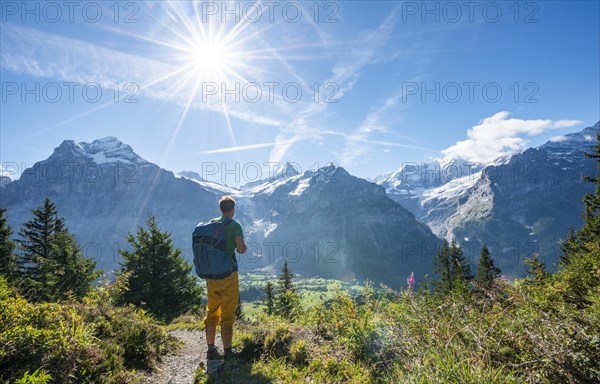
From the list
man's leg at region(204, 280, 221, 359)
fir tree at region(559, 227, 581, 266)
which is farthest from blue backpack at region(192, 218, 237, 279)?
fir tree at region(559, 227, 581, 266)

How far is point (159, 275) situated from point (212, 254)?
2006 centimetres

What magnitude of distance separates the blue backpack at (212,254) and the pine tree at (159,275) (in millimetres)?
16922

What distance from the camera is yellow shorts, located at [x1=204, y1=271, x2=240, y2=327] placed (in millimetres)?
7797

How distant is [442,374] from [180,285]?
25.5 metres

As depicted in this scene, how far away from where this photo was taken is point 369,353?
5.53 metres

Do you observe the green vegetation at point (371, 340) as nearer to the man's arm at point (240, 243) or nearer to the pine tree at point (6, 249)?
the man's arm at point (240, 243)

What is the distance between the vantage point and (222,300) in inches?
309

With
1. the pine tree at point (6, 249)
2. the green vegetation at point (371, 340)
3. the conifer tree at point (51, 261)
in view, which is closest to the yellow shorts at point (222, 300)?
the green vegetation at point (371, 340)

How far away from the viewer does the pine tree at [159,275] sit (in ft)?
75.3

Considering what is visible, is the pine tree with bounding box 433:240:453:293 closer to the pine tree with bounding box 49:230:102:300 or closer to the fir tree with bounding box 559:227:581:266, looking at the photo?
the fir tree with bounding box 559:227:581:266

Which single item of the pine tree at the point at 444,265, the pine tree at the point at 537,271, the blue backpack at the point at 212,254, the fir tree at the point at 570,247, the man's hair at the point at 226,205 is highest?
the man's hair at the point at 226,205

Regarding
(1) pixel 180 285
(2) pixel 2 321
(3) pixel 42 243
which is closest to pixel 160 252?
(1) pixel 180 285

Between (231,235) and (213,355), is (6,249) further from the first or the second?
(231,235)

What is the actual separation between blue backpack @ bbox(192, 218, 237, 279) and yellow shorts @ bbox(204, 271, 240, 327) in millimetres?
230
